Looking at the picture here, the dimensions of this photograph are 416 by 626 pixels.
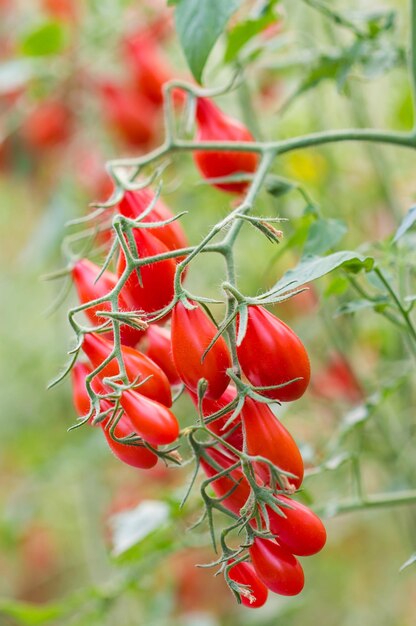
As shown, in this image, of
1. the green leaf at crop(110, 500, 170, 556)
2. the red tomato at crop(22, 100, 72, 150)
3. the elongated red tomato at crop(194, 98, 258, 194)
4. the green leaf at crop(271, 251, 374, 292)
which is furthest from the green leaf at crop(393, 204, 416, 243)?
the red tomato at crop(22, 100, 72, 150)

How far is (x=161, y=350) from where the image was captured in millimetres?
455

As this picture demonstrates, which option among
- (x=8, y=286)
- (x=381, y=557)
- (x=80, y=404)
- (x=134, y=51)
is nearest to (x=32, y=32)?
(x=134, y=51)

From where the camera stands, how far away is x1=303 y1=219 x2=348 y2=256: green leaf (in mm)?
458

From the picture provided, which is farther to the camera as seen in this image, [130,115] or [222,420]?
[130,115]

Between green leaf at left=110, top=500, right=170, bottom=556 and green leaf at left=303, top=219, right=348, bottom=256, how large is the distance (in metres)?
0.30

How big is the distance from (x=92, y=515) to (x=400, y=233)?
96 centimetres

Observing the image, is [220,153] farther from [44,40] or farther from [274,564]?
[44,40]

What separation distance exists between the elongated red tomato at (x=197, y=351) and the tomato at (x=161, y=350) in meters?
0.06

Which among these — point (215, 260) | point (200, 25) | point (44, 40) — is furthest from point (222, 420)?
point (215, 260)

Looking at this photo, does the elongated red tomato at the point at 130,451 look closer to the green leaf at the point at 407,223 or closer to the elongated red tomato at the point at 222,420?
the elongated red tomato at the point at 222,420

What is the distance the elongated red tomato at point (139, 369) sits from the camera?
400 mm

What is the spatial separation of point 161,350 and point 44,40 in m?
0.62

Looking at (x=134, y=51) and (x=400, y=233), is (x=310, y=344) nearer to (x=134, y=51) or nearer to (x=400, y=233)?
(x=134, y=51)

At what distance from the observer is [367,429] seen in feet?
3.15
